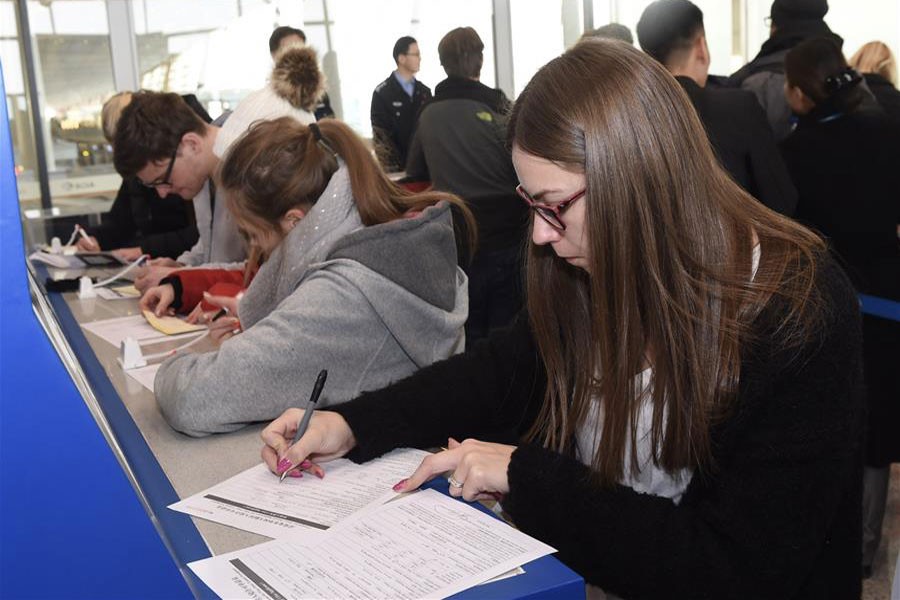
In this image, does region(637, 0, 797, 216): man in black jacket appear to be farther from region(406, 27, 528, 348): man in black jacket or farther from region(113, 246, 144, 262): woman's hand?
region(113, 246, 144, 262): woman's hand

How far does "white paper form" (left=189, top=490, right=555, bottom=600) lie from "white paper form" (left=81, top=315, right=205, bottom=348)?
1234 millimetres

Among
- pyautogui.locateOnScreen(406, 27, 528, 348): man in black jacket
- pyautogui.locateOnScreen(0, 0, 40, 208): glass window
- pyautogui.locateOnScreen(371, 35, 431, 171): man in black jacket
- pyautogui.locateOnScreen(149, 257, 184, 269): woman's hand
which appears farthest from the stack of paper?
pyautogui.locateOnScreen(0, 0, 40, 208): glass window

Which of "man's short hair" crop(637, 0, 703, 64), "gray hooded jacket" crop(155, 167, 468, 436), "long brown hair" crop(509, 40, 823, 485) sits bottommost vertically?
"gray hooded jacket" crop(155, 167, 468, 436)

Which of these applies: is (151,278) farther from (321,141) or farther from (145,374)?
(321,141)

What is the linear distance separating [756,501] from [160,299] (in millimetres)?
1828

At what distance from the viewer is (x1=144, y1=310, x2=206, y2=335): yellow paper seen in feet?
7.41

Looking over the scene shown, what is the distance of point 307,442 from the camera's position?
4.23 feet

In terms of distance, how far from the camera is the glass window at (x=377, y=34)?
268 inches

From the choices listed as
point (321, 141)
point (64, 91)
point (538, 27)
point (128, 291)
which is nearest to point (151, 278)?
point (128, 291)

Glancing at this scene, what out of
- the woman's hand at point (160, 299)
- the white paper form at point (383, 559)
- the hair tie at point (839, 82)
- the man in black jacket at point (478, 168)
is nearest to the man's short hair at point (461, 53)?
the man in black jacket at point (478, 168)

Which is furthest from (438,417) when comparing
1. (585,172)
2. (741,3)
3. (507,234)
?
(741,3)

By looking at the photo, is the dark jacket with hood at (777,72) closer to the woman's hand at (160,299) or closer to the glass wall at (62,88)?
the woman's hand at (160,299)

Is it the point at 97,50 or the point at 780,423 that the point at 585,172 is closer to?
the point at 780,423

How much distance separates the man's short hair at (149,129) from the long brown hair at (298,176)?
950 millimetres
